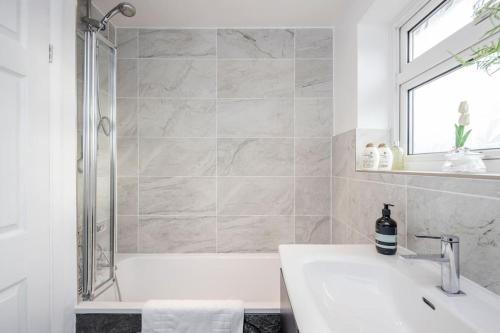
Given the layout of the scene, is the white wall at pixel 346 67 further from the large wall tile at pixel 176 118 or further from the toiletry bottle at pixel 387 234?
the large wall tile at pixel 176 118

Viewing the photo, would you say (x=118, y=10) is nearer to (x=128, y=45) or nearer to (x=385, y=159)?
(x=128, y=45)

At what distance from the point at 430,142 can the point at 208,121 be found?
141cm

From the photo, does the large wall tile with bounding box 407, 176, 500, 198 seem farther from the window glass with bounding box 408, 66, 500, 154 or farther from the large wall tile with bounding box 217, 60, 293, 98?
the large wall tile with bounding box 217, 60, 293, 98

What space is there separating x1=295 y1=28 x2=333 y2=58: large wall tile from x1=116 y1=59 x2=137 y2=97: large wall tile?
1262mm

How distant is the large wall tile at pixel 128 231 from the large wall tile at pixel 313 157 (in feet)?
4.34

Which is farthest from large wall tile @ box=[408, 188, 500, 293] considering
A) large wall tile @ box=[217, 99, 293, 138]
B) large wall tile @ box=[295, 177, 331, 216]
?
large wall tile @ box=[217, 99, 293, 138]

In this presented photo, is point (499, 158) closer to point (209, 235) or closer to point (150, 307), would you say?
point (150, 307)

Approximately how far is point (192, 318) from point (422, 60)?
164cm

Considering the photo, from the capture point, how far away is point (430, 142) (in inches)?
48.2

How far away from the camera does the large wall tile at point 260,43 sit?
1886 millimetres

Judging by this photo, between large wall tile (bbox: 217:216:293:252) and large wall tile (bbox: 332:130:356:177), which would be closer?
large wall tile (bbox: 332:130:356:177)

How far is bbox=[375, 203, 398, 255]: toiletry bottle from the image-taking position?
0.94 m

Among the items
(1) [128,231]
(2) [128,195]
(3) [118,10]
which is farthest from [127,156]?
(3) [118,10]

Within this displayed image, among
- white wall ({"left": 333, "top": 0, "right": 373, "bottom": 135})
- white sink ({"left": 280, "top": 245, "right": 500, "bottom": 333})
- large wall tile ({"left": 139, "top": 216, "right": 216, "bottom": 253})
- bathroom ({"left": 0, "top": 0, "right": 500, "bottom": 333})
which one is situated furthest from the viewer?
large wall tile ({"left": 139, "top": 216, "right": 216, "bottom": 253})
